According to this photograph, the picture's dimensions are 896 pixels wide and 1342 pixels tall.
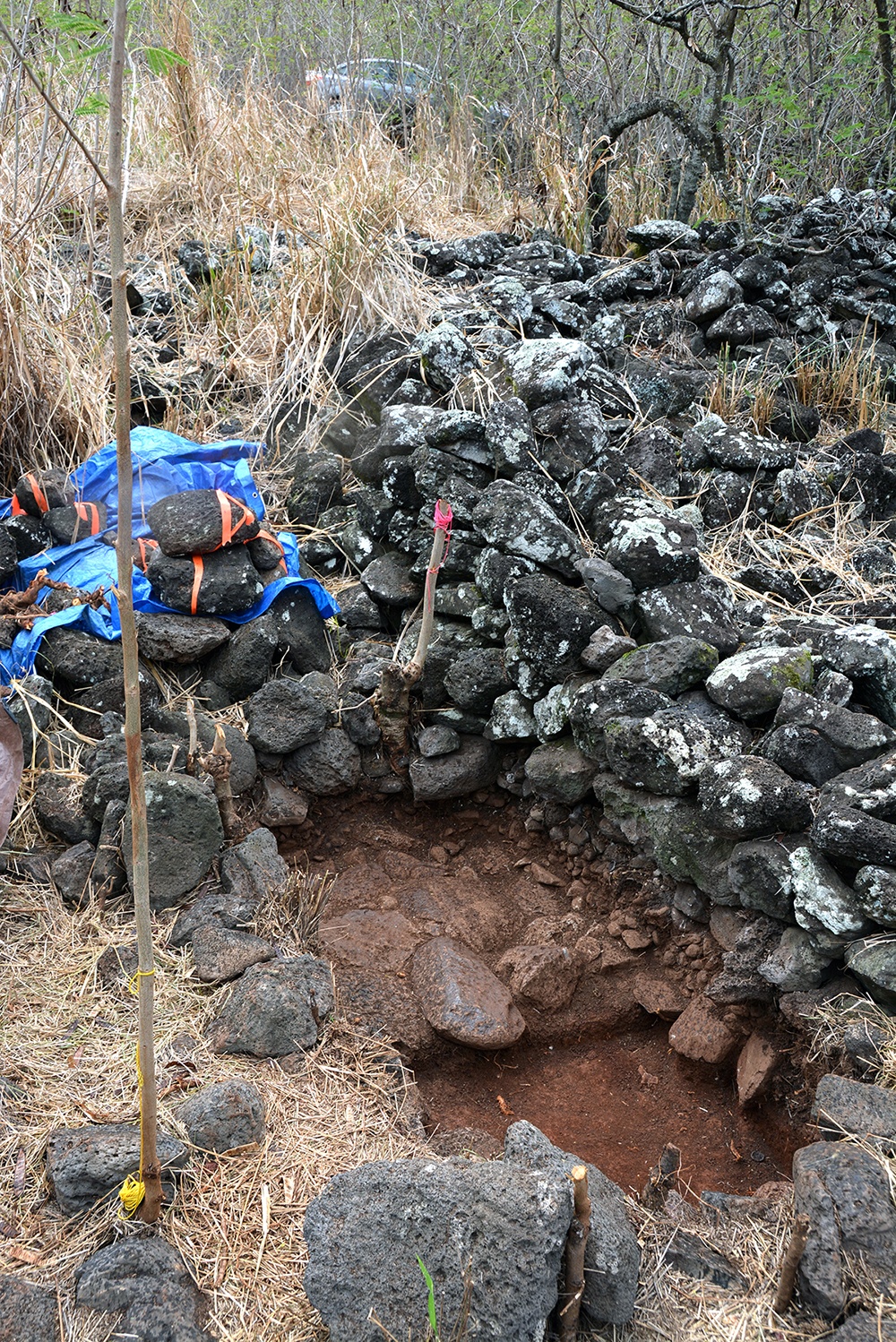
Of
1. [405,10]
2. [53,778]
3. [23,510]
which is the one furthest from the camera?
[405,10]

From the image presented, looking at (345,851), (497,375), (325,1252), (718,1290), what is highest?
(497,375)

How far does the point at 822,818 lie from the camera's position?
2.34 metres

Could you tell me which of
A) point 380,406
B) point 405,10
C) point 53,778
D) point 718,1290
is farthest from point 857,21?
point 718,1290

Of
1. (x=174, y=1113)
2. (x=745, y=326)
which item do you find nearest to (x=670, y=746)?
(x=174, y=1113)

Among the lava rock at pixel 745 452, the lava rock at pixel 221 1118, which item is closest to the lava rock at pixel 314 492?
the lava rock at pixel 745 452

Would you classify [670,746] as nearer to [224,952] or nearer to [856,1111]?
[856,1111]

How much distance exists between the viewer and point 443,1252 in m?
1.71

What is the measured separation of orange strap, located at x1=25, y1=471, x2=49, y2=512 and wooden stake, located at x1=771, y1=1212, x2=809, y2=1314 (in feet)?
10.0

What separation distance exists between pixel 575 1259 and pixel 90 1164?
920 millimetres

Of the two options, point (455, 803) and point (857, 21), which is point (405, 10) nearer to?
point (857, 21)

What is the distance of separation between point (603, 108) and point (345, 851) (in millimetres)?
5485

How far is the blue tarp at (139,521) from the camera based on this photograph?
3.23m

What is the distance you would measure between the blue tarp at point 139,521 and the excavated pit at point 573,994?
34.6 inches

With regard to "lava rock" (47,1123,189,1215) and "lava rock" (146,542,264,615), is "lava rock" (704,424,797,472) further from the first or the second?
"lava rock" (47,1123,189,1215)
